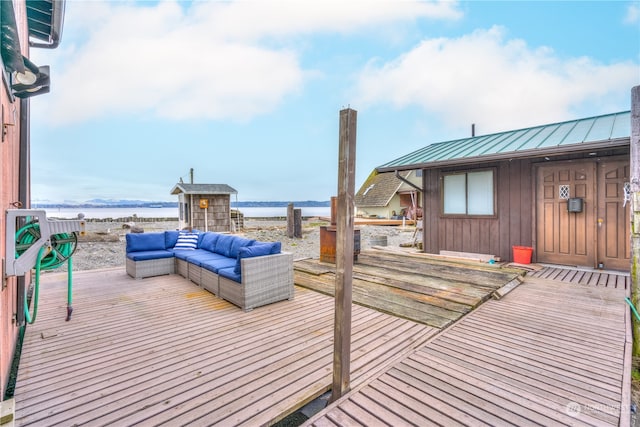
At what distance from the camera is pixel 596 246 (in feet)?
17.3

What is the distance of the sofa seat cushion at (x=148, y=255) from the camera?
16.9 ft

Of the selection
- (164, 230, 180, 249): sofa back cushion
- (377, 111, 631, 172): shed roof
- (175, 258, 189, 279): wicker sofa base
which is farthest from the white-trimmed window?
(164, 230, 180, 249): sofa back cushion

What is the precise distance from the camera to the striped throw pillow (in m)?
5.82

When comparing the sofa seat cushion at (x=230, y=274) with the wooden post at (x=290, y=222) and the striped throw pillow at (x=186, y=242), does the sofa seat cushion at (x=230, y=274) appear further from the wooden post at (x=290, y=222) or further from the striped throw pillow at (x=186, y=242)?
the wooden post at (x=290, y=222)

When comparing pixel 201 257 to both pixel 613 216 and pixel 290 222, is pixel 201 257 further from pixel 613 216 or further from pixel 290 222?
pixel 290 222

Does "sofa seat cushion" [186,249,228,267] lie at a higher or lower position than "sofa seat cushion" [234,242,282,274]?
lower

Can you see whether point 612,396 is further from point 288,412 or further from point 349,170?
point 349,170

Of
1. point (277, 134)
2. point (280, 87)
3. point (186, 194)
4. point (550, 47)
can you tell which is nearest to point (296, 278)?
point (186, 194)

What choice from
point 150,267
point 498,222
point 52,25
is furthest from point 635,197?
point 52,25

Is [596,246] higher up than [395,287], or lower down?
higher up

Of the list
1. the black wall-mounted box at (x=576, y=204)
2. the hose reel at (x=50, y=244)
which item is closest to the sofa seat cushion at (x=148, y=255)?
the hose reel at (x=50, y=244)

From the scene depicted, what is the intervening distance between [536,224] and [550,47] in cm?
775

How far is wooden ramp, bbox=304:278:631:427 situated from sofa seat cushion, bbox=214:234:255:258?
3.11m

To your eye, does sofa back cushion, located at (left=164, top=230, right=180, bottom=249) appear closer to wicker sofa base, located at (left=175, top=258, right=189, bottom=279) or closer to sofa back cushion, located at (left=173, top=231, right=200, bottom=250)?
sofa back cushion, located at (left=173, top=231, right=200, bottom=250)
